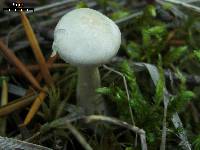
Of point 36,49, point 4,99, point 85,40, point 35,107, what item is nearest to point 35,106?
point 35,107

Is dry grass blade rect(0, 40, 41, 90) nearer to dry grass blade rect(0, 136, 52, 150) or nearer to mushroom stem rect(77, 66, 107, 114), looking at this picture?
mushroom stem rect(77, 66, 107, 114)

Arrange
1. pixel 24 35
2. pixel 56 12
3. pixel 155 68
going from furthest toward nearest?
pixel 56 12 → pixel 24 35 → pixel 155 68

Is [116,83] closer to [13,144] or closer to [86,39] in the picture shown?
[86,39]

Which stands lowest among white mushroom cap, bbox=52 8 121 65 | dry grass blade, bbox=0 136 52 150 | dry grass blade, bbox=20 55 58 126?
dry grass blade, bbox=20 55 58 126

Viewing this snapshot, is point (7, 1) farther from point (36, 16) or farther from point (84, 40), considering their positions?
point (84, 40)

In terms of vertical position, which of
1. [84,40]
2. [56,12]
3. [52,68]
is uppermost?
[84,40]

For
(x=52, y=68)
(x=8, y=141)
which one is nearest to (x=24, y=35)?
(x=52, y=68)

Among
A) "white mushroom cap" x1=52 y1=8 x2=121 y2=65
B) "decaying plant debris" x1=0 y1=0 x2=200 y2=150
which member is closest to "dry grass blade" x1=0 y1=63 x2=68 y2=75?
"decaying plant debris" x1=0 y1=0 x2=200 y2=150
